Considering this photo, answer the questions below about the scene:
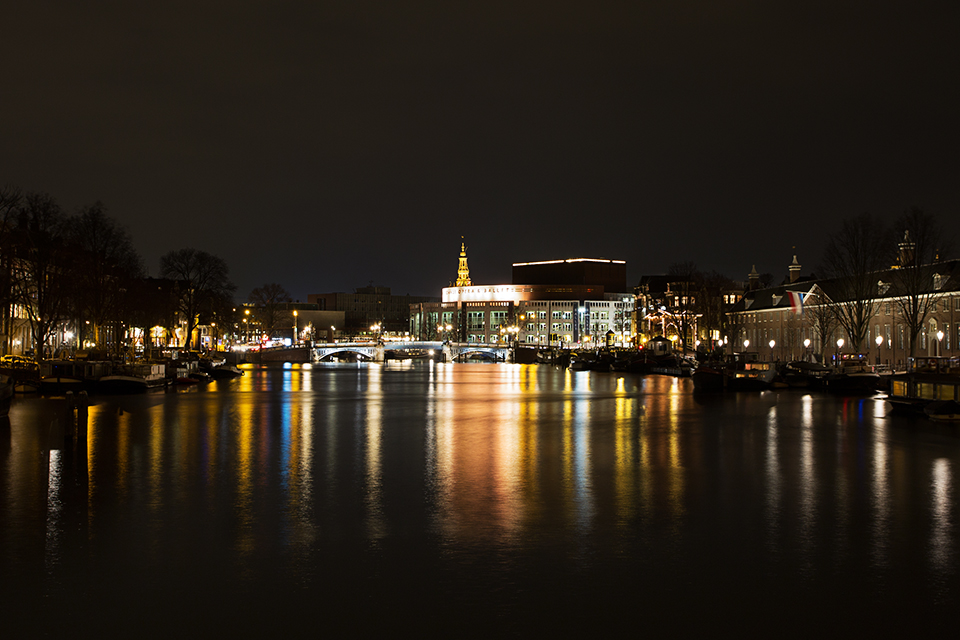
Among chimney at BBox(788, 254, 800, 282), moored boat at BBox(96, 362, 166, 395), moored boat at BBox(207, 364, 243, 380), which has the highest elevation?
chimney at BBox(788, 254, 800, 282)

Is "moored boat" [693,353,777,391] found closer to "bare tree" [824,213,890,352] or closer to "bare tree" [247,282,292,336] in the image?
"bare tree" [824,213,890,352]

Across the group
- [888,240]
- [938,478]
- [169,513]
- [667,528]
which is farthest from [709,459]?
[888,240]

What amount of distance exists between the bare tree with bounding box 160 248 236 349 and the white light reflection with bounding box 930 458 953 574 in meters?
84.4

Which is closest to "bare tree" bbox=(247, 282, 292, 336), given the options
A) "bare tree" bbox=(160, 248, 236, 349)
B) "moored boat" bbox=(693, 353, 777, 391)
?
"bare tree" bbox=(160, 248, 236, 349)

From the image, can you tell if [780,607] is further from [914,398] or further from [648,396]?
[648,396]

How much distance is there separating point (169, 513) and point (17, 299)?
40.7 metres

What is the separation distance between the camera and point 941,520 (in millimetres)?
16250

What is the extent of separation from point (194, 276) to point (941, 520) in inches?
3558

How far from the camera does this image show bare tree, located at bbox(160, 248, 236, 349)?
9619cm

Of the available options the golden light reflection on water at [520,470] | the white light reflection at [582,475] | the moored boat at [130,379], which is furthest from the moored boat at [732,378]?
the moored boat at [130,379]

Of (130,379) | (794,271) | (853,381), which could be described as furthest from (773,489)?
(794,271)

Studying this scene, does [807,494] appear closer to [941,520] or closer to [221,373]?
[941,520]

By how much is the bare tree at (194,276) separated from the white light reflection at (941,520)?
3321 inches

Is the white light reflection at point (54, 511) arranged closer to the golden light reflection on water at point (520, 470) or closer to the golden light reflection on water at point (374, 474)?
the golden light reflection on water at point (520, 470)
